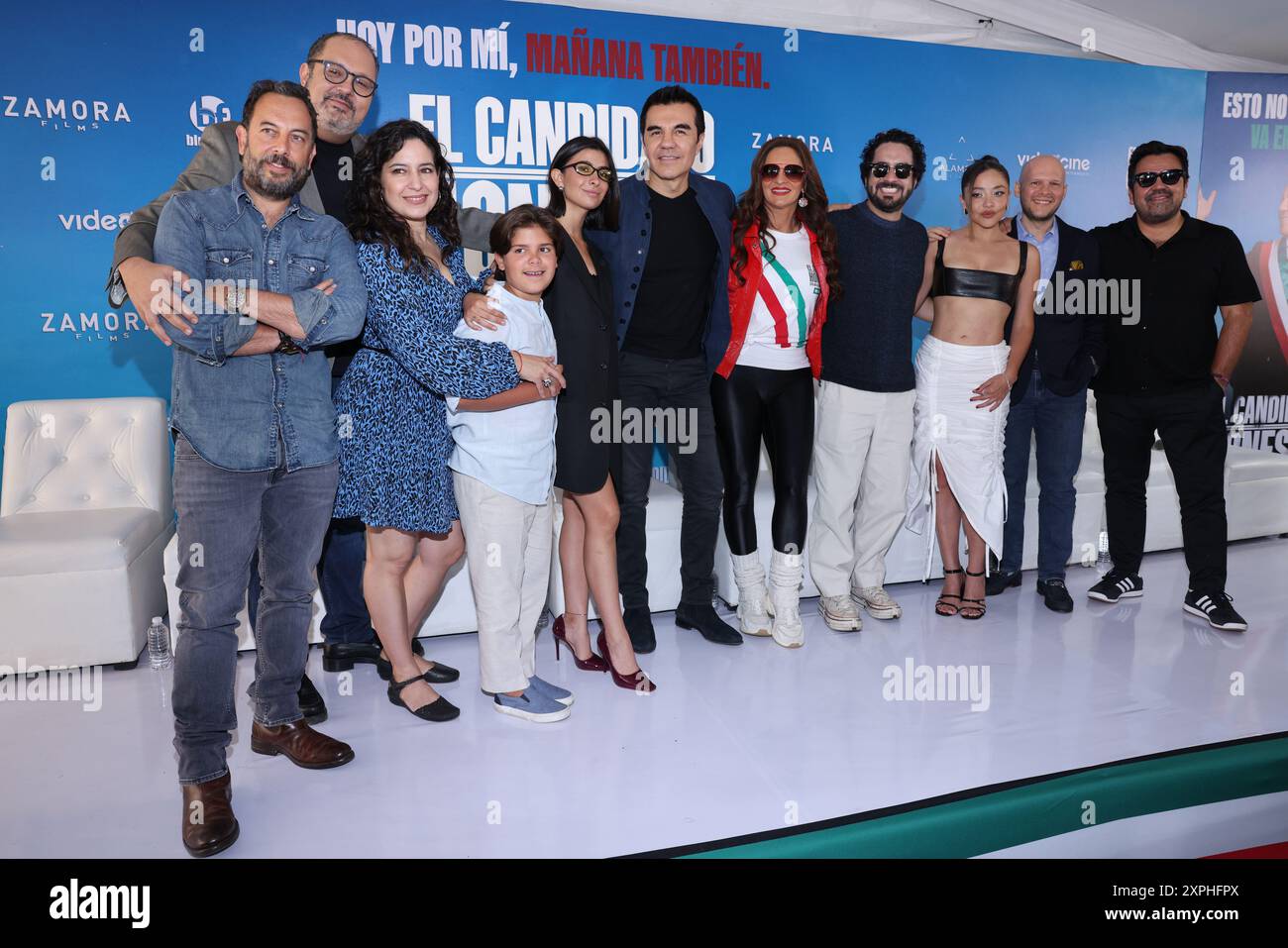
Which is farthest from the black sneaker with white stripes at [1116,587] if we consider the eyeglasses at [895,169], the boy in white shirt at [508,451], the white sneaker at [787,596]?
the boy in white shirt at [508,451]

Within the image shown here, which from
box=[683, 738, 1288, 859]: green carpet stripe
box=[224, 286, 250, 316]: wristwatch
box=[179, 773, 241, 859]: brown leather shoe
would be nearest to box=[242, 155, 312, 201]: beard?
box=[224, 286, 250, 316]: wristwatch

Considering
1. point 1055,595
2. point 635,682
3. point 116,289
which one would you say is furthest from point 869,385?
point 116,289

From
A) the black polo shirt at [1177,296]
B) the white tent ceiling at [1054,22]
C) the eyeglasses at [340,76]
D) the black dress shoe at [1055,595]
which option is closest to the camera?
the eyeglasses at [340,76]

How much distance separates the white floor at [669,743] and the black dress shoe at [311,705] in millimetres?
68

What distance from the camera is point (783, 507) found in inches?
133

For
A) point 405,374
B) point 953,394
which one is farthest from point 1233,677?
point 405,374

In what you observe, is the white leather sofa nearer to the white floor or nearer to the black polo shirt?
the white floor

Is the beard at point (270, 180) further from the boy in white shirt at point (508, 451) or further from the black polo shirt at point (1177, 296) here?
the black polo shirt at point (1177, 296)

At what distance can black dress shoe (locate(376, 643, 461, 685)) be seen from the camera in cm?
311

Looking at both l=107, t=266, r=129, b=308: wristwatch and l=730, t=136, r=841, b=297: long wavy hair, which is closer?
l=107, t=266, r=129, b=308: wristwatch

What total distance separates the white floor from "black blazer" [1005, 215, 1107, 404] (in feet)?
3.44

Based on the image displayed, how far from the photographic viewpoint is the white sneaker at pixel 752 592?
11.6 ft
